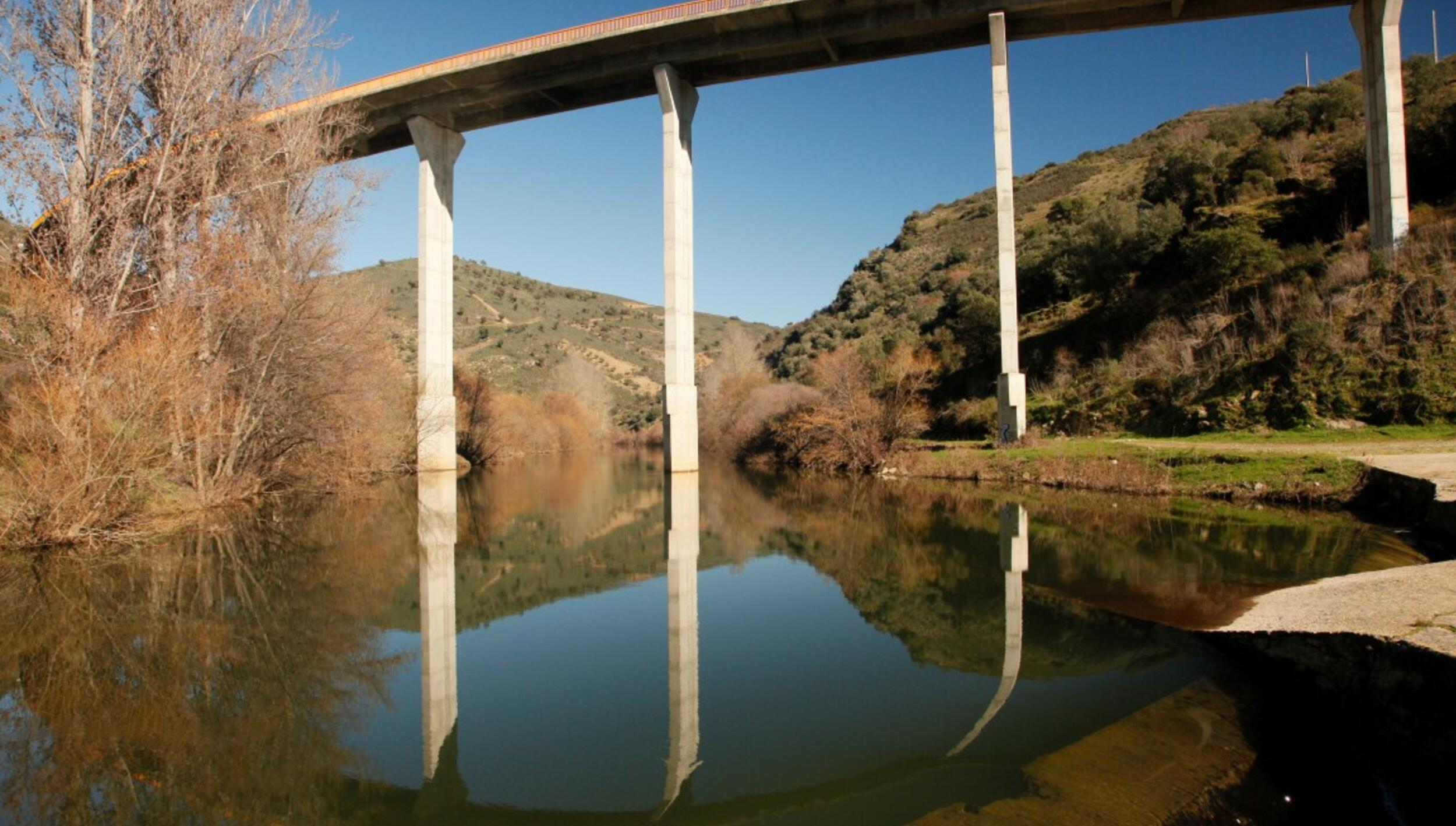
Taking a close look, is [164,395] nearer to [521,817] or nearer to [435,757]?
[435,757]

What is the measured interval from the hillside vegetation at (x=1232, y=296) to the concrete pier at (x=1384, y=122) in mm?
741

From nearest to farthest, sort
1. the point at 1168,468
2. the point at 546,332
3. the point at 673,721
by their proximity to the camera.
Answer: the point at 673,721
the point at 1168,468
the point at 546,332

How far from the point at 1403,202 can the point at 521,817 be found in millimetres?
25171

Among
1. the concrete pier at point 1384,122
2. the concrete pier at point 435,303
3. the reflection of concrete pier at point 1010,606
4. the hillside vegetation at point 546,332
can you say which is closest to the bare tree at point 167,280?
the concrete pier at point 435,303

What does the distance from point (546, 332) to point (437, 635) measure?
76342 mm

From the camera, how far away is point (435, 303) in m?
27.6

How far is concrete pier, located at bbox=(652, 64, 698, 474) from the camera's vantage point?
24453 mm

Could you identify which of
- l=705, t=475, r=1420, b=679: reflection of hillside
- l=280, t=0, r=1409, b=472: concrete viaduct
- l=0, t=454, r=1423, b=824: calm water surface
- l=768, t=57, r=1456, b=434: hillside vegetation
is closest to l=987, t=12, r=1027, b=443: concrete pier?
l=280, t=0, r=1409, b=472: concrete viaduct

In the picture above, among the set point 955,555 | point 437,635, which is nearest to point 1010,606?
point 955,555

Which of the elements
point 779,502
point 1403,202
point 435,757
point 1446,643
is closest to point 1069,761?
point 1446,643

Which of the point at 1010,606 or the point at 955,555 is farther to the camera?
the point at 955,555

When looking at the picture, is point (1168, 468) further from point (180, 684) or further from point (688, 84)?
point (688, 84)

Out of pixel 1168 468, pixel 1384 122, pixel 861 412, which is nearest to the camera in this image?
pixel 1168 468

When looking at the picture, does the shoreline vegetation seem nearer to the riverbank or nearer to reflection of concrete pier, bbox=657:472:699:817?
the riverbank
